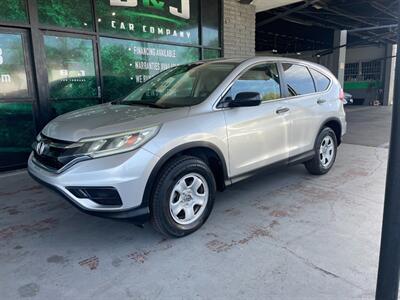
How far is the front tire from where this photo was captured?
279 cm

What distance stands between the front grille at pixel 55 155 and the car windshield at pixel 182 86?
102 cm

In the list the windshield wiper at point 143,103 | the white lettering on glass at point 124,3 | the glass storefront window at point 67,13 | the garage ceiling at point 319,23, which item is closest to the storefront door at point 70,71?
the glass storefront window at point 67,13

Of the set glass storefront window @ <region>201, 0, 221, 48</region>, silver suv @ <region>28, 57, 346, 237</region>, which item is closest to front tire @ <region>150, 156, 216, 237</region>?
silver suv @ <region>28, 57, 346, 237</region>

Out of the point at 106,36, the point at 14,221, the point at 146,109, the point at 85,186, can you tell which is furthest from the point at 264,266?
the point at 106,36

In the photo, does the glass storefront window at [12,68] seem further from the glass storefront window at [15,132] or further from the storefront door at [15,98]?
the glass storefront window at [15,132]

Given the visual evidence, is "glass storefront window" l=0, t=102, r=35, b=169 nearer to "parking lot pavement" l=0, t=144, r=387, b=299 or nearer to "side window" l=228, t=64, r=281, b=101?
"parking lot pavement" l=0, t=144, r=387, b=299

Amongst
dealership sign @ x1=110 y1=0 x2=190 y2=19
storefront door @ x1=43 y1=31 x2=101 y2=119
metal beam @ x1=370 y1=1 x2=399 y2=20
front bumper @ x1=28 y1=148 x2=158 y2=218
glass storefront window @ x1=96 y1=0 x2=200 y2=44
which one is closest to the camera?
front bumper @ x1=28 y1=148 x2=158 y2=218

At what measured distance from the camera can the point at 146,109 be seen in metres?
3.22

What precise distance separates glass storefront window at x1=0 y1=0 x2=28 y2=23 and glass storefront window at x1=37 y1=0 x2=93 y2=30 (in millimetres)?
247

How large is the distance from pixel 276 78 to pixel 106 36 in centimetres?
381

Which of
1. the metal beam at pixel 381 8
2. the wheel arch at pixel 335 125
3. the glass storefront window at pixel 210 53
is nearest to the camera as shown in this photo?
the wheel arch at pixel 335 125

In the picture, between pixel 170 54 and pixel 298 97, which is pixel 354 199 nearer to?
pixel 298 97

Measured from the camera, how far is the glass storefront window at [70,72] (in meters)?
5.63

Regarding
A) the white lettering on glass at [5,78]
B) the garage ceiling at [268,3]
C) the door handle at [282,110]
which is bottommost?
the door handle at [282,110]
